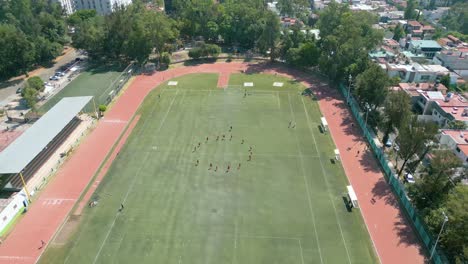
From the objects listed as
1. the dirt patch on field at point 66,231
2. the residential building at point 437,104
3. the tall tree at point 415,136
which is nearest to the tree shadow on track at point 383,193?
the tall tree at point 415,136

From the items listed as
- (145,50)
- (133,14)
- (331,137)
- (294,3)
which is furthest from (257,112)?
(294,3)

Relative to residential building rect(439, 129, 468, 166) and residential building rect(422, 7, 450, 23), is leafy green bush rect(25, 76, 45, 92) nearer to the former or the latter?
residential building rect(439, 129, 468, 166)

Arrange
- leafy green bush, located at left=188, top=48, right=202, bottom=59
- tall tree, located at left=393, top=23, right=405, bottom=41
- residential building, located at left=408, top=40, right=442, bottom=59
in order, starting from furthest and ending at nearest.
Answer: tall tree, located at left=393, top=23, right=405, bottom=41, residential building, located at left=408, top=40, right=442, bottom=59, leafy green bush, located at left=188, top=48, right=202, bottom=59

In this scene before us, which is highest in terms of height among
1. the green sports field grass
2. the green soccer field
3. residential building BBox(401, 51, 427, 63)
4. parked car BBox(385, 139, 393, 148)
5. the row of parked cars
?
residential building BBox(401, 51, 427, 63)

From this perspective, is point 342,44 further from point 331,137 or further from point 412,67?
point 331,137

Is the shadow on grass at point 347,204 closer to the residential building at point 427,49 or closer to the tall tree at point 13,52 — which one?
the residential building at point 427,49

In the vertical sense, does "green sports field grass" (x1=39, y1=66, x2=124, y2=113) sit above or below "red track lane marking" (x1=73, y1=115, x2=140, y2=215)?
→ above

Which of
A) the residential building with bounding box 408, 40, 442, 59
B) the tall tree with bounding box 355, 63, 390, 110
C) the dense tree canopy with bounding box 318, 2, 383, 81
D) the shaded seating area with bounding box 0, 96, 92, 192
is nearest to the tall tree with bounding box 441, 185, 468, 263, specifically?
the tall tree with bounding box 355, 63, 390, 110
